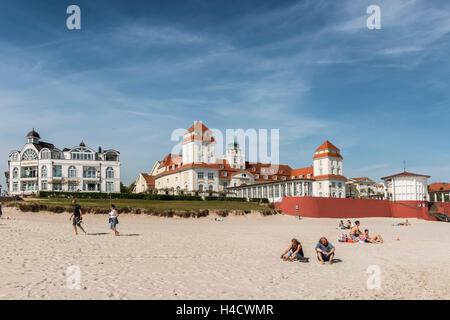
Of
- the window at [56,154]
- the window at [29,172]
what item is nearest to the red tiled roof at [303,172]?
the window at [56,154]

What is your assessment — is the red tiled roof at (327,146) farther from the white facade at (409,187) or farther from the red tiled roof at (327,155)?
the white facade at (409,187)

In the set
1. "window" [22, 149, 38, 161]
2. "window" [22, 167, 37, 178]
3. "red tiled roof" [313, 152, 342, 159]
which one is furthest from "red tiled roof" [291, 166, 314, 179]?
"window" [22, 149, 38, 161]

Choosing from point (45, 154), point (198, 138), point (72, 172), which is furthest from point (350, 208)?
point (45, 154)

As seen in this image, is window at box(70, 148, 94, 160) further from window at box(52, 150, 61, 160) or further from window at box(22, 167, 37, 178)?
window at box(22, 167, 37, 178)

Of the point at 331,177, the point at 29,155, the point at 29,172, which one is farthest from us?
the point at 331,177

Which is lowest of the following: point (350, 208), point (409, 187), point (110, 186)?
point (350, 208)

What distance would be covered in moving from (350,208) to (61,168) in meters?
47.5

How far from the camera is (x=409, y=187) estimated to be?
64.1 metres

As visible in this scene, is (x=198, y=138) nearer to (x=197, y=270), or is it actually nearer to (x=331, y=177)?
(x=331, y=177)

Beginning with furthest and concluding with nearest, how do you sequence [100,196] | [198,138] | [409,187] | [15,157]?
[198,138]
[15,157]
[409,187]
[100,196]

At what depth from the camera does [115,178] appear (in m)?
69.1

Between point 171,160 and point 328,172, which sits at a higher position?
point 171,160

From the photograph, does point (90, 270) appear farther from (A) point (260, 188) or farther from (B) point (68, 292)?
(A) point (260, 188)

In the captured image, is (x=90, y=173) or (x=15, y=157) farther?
(x=15, y=157)
